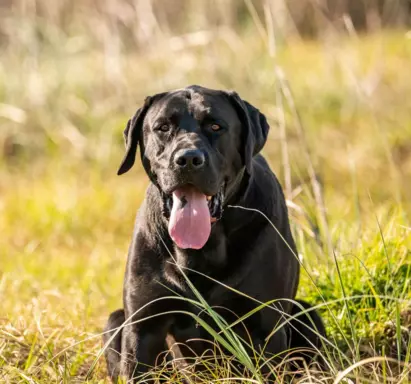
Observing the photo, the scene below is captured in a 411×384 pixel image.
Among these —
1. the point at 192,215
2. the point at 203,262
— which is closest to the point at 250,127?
the point at 192,215

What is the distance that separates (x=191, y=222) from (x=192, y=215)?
3cm

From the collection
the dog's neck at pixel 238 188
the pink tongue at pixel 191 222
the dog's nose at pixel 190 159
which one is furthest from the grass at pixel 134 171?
the dog's nose at pixel 190 159

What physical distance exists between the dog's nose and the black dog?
17 millimetres

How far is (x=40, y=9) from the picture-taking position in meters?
17.0

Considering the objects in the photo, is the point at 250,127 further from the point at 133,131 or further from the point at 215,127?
the point at 133,131

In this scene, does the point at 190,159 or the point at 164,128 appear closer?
the point at 190,159

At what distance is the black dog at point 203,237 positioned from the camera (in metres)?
3.83

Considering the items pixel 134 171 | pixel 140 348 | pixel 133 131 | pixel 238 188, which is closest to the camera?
pixel 140 348

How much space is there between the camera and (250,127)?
13.1 feet

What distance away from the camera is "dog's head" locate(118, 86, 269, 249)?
3.75m

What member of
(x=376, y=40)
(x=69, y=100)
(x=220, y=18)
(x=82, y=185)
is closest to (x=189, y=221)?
(x=82, y=185)

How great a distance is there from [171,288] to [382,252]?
4.07 ft

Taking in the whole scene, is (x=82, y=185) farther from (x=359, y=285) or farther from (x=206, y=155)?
(x=206, y=155)

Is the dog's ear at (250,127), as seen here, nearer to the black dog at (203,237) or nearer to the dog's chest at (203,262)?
the black dog at (203,237)
